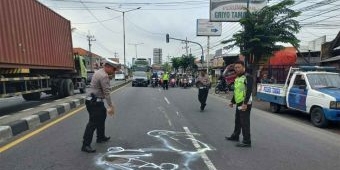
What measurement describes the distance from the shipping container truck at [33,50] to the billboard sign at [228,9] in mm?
22406

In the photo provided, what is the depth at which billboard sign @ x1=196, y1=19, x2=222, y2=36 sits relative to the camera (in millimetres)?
64125

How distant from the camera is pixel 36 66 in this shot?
17.7 meters

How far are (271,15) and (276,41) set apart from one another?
1.44 meters

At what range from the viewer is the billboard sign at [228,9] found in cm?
4394

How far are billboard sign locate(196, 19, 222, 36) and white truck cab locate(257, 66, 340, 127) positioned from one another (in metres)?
47.1

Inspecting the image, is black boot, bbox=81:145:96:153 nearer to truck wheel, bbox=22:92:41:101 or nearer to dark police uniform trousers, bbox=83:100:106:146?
dark police uniform trousers, bbox=83:100:106:146

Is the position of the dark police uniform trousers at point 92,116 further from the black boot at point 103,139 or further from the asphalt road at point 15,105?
the asphalt road at point 15,105

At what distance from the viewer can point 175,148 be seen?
28.9 feet

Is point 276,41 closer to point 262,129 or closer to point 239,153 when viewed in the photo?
point 262,129

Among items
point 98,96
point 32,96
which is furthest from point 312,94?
point 32,96

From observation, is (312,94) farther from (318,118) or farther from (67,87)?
(67,87)

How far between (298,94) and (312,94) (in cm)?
104

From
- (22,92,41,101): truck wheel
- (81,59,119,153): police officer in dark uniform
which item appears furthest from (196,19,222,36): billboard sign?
(81,59,119,153): police officer in dark uniform

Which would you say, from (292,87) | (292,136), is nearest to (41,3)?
(292,87)
